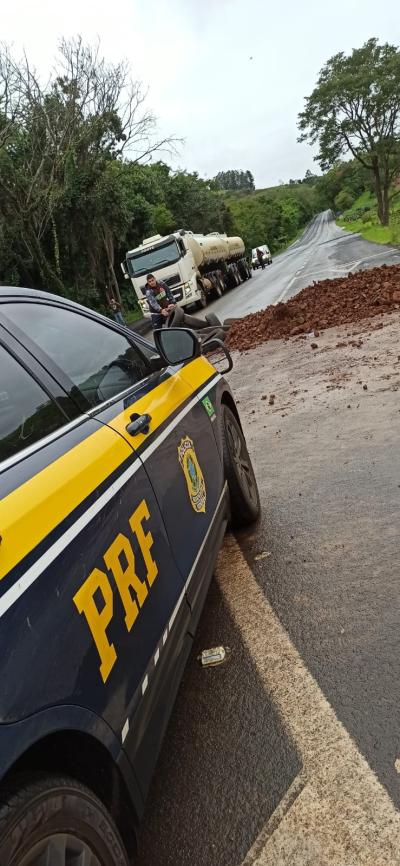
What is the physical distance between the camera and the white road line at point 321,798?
1840mm

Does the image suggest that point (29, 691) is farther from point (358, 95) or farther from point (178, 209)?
point (178, 209)

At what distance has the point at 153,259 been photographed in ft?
76.4

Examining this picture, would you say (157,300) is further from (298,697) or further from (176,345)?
(298,697)

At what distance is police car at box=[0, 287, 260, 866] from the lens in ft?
4.18

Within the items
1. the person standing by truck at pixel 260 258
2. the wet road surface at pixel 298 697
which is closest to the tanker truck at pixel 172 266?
the wet road surface at pixel 298 697

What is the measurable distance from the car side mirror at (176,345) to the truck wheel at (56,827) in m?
1.97

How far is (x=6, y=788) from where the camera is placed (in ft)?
3.87

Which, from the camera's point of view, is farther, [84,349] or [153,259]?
[153,259]

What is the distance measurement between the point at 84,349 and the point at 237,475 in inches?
60.0

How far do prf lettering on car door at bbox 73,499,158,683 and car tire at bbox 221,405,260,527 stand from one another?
1625mm

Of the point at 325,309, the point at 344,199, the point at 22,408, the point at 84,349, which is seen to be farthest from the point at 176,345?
the point at 344,199

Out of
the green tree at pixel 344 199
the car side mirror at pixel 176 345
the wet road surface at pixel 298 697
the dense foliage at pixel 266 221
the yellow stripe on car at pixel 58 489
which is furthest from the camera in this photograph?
the green tree at pixel 344 199

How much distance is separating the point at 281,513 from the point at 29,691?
10.4 feet

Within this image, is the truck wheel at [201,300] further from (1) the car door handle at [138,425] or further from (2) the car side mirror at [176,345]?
(1) the car door handle at [138,425]
